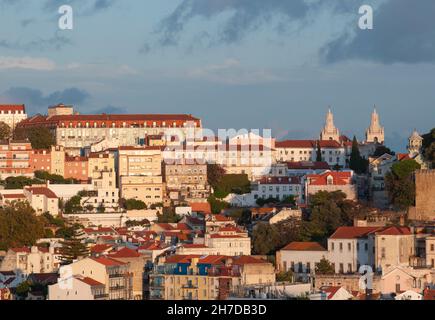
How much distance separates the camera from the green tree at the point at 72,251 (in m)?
63.9

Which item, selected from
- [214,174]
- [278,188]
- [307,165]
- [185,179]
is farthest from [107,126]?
[278,188]

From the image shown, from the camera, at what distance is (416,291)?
5284 cm

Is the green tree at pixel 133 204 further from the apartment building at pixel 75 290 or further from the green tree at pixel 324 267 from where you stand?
the apartment building at pixel 75 290

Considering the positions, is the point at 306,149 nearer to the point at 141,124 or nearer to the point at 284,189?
the point at 141,124

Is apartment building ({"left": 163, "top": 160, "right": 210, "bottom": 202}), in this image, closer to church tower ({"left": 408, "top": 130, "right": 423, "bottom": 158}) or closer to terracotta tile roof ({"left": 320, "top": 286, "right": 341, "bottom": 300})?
church tower ({"left": 408, "top": 130, "right": 423, "bottom": 158})

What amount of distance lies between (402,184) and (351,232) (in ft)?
25.3

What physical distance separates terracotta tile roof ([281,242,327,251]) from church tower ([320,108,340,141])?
37400mm

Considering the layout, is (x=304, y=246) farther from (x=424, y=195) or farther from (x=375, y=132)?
(x=375, y=132)

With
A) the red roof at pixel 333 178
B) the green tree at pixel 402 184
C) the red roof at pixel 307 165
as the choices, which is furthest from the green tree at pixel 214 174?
the green tree at pixel 402 184

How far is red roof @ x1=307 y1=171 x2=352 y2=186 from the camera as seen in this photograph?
247 ft

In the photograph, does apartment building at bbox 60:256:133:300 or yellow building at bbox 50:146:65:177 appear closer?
apartment building at bbox 60:256:133:300

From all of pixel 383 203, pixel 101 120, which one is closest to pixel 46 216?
pixel 383 203

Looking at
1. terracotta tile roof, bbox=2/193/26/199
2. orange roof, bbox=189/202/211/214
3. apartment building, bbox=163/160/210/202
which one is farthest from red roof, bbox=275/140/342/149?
terracotta tile roof, bbox=2/193/26/199
